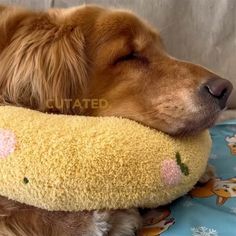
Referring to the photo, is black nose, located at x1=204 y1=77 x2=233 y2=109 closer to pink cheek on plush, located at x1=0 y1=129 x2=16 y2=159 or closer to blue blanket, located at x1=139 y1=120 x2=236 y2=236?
blue blanket, located at x1=139 y1=120 x2=236 y2=236

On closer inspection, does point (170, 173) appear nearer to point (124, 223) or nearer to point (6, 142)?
point (124, 223)

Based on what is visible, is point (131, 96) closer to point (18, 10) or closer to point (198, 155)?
point (198, 155)

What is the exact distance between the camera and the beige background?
76.3 inches

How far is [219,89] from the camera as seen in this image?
1.08m

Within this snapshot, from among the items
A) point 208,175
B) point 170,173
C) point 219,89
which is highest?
point 219,89

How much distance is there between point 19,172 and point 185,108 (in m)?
0.41

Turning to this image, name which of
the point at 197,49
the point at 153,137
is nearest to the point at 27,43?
the point at 153,137

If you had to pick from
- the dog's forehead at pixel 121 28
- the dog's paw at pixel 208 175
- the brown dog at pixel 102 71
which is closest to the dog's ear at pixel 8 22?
the brown dog at pixel 102 71

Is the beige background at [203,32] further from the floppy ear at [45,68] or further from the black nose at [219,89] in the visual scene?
the black nose at [219,89]

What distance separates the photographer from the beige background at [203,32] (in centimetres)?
194

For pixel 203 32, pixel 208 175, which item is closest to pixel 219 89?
pixel 208 175

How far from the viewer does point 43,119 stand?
96 cm

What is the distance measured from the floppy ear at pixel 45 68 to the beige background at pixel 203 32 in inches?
30.4

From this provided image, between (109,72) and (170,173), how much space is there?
37 cm
